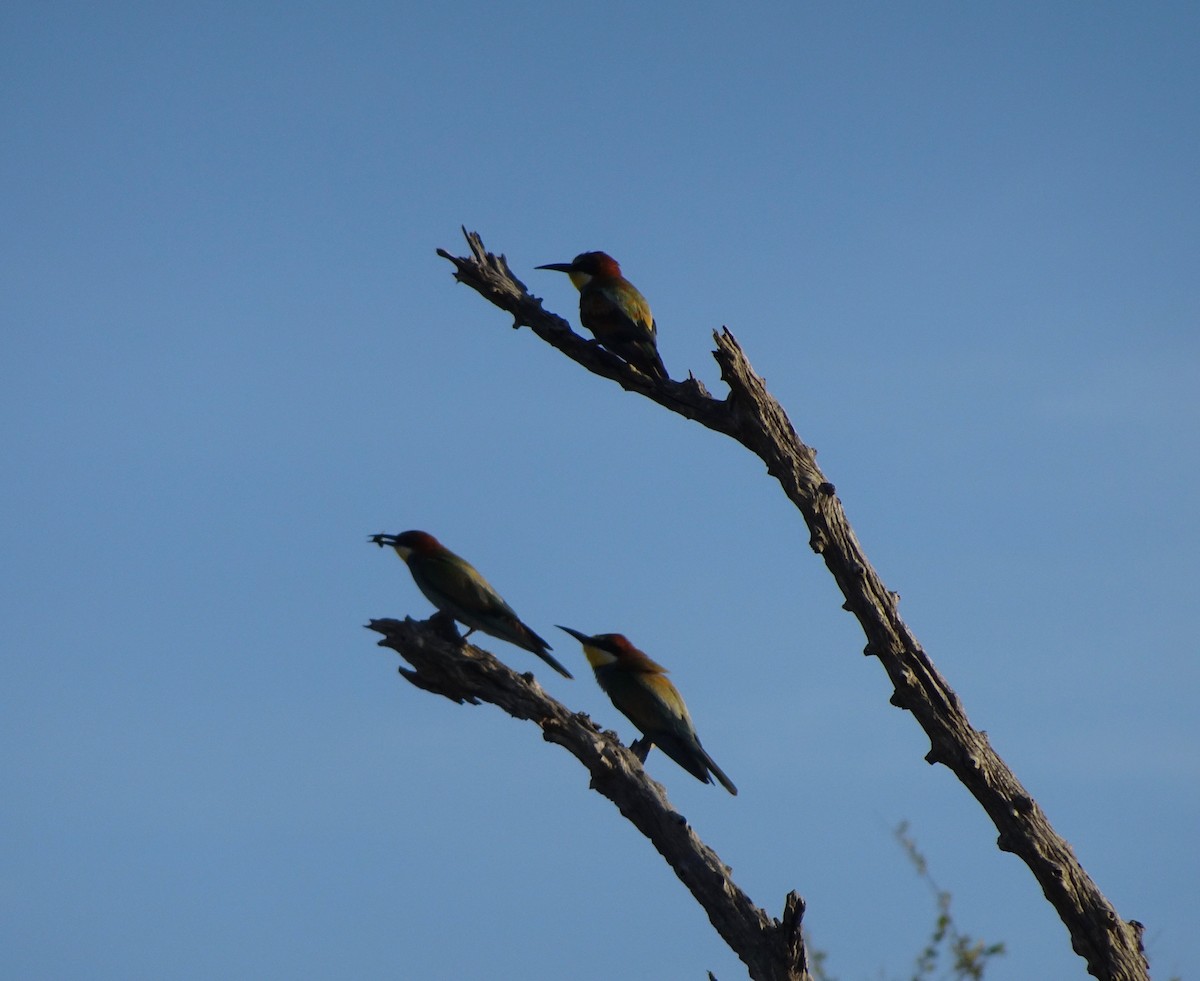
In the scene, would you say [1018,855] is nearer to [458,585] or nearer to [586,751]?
[586,751]

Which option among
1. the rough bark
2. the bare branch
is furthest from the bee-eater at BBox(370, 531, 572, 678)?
the rough bark

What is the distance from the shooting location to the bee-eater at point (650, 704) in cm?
518

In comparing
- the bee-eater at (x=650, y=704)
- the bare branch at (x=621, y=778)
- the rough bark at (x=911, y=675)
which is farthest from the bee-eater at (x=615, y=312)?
the bare branch at (x=621, y=778)

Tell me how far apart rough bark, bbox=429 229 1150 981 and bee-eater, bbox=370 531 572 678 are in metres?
1.03

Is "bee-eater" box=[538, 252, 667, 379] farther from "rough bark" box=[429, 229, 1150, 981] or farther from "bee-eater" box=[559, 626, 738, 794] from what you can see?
"bee-eater" box=[559, 626, 738, 794]

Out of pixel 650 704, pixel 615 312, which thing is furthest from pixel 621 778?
pixel 615 312

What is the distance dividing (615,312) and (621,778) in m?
2.54

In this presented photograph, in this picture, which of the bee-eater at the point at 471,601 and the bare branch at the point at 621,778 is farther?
the bee-eater at the point at 471,601

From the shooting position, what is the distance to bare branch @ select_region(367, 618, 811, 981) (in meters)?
3.86

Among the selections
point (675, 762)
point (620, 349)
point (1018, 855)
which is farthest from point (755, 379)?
point (1018, 855)

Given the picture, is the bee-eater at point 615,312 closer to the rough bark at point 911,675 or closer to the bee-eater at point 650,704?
the rough bark at point 911,675

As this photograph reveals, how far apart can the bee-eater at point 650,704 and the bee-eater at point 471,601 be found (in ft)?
1.53

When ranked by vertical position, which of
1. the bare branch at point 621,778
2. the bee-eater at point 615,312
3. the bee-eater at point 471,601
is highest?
the bee-eater at point 615,312

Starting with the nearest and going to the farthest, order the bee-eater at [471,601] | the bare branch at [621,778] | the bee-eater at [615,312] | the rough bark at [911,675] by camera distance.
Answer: the bare branch at [621,778]
the rough bark at [911,675]
the bee-eater at [471,601]
the bee-eater at [615,312]
